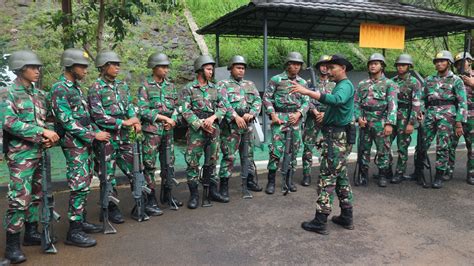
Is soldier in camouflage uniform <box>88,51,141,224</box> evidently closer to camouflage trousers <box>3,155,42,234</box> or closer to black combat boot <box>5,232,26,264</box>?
camouflage trousers <box>3,155,42,234</box>

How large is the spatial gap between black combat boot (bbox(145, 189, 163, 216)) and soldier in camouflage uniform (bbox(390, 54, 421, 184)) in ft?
13.0

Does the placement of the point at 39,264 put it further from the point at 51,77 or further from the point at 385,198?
the point at 51,77

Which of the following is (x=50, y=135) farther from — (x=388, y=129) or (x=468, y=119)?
(x=468, y=119)

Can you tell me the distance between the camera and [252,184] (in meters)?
5.82

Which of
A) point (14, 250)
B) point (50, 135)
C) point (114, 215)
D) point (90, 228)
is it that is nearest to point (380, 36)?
point (114, 215)

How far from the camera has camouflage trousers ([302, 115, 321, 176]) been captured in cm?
616

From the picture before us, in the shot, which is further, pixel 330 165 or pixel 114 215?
pixel 114 215

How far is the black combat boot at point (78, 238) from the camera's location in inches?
149

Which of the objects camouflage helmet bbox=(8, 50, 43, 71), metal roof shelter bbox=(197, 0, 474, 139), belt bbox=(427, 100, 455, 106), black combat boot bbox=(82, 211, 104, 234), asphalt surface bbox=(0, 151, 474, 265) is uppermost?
metal roof shelter bbox=(197, 0, 474, 139)

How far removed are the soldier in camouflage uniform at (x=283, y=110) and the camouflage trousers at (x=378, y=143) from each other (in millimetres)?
1175

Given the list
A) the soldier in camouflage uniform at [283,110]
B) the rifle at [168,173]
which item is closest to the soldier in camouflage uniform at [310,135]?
the soldier in camouflage uniform at [283,110]

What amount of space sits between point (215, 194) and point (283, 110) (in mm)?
1648

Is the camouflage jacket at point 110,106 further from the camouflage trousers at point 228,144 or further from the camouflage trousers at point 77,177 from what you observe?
the camouflage trousers at point 228,144

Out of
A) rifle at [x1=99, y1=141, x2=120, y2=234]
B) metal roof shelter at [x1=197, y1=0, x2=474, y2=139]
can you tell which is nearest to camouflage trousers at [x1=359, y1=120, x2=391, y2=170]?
metal roof shelter at [x1=197, y1=0, x2=474, y2=139]
